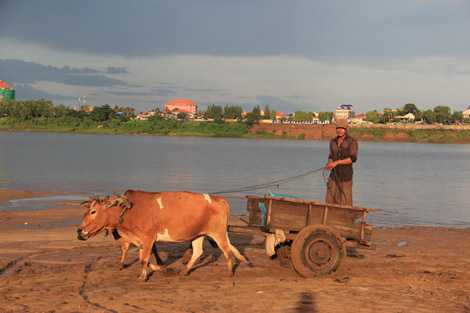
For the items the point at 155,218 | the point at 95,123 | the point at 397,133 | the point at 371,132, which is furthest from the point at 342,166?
the point at 95,123

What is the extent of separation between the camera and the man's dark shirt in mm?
8734

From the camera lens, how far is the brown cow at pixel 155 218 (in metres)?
7.75

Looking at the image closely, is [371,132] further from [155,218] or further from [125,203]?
[125,203]

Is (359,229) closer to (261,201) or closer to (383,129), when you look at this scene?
(261,201)

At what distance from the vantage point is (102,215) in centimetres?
775

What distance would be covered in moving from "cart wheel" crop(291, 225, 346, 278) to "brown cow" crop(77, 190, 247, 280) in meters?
1.27

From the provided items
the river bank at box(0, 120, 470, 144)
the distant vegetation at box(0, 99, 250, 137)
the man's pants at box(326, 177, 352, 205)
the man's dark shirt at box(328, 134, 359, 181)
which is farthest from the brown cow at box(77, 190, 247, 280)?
the distant vegetation at box(0, 99, 250, 137)

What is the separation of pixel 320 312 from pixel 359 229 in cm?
218

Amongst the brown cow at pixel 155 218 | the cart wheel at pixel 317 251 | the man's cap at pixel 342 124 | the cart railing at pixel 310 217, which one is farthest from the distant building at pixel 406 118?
the brown cow at pixel 155 218

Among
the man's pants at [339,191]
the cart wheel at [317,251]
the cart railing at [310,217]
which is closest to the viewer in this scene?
the cart wheel at [317,251]

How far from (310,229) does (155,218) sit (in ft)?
8.33

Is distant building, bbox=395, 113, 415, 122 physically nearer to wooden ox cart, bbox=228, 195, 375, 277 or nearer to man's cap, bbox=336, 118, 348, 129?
man's cap, bbox=336, 118, 348, 129

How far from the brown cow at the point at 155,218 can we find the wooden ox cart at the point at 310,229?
471mm

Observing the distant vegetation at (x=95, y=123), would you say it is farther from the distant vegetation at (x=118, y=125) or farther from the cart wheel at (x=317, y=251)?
Result: the cart wheel at (x=317, y=251)
